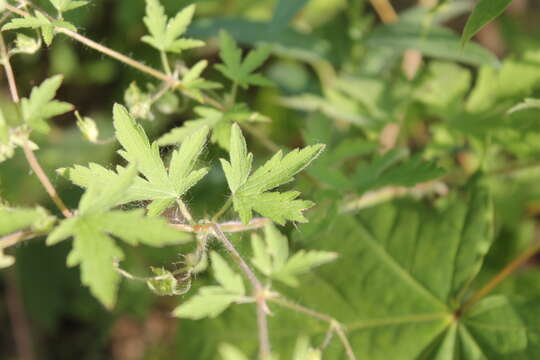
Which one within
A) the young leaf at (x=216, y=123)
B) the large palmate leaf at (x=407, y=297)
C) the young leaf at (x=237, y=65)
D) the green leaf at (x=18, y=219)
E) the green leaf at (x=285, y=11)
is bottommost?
the large palmate leaf at (x=407, y=297)

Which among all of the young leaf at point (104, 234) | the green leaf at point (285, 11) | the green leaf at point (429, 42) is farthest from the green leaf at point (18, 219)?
the green leaf at point (429, 42)

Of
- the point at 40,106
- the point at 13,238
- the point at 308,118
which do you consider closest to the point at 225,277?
the point at 13,238

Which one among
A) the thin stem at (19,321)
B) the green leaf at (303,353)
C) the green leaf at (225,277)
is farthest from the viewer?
the thin stem at (19,321)

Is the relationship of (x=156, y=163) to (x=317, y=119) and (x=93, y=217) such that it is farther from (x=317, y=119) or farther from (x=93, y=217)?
(x=317, y=119)

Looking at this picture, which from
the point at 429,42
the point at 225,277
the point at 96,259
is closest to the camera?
the point at 96,259

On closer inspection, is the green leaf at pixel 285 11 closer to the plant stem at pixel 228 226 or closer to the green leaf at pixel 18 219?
the plant stem at pixel 228 226

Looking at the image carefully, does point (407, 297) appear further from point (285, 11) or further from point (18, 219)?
point (18, 219)

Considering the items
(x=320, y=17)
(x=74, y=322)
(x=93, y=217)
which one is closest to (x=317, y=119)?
(x=93, y=217)
